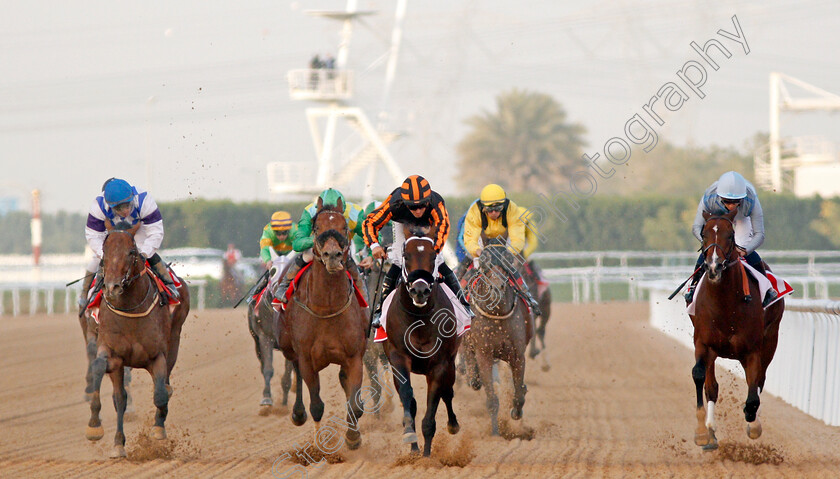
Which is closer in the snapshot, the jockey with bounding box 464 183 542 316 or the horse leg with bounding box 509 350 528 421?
the horse leg with bounding box 509 350 528 421

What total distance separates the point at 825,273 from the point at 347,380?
24996 millimetres

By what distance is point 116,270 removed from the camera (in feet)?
25.3

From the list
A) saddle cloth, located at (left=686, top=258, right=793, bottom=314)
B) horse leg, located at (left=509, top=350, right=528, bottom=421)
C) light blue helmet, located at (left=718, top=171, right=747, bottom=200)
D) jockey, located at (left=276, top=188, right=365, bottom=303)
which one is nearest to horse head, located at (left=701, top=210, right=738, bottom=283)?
light blue helmet, located at (left=718, top=171, right=747, bottom=200)

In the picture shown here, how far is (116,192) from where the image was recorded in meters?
8.27

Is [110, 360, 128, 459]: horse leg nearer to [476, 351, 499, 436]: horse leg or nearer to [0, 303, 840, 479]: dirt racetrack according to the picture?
[0, 303, 840, 479]: dirt racetrack

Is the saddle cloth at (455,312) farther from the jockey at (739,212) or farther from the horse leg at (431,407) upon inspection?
the jockey at (739,212)

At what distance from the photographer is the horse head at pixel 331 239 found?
24.5 ft

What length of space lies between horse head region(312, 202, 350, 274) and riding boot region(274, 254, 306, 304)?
828mm

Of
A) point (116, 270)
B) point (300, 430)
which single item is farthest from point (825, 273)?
point (116, 270)

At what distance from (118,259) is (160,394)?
1.21m

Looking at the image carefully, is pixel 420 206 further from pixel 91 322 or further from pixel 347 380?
pixel 91 322

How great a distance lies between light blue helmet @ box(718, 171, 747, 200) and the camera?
26.2 ft

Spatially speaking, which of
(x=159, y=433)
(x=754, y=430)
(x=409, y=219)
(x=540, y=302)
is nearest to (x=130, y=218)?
(x=159, y=433)

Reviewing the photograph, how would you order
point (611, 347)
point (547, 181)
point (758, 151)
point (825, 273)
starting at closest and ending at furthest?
point (611, 347) < point (825, 273) < point (758, 151) < point (547, 181)
